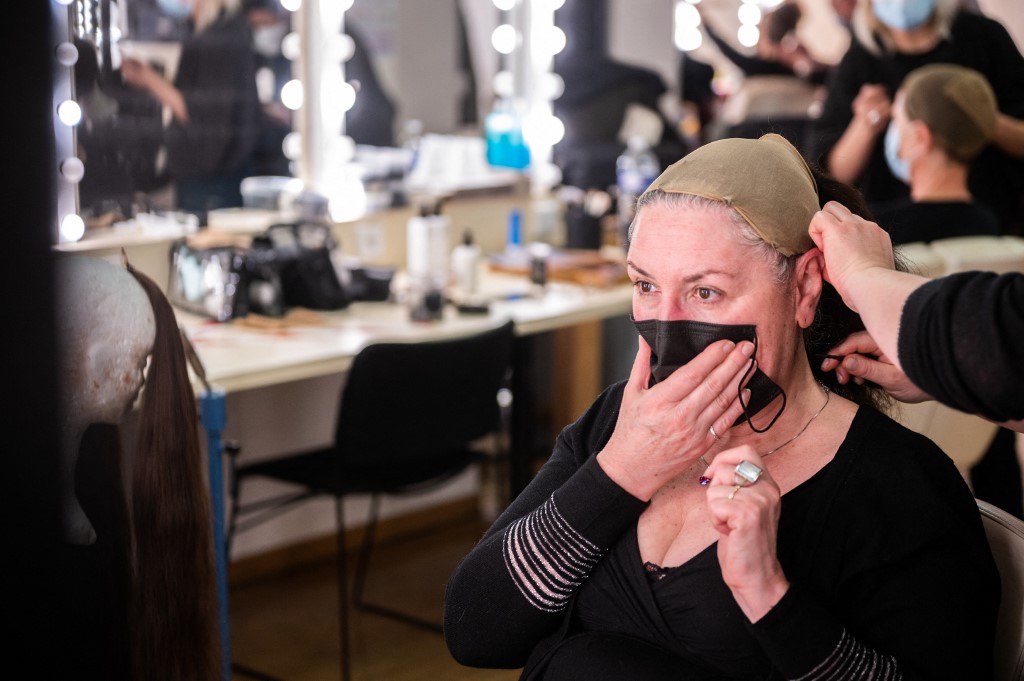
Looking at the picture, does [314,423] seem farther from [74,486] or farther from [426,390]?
[74,486]

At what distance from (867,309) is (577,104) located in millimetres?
3121

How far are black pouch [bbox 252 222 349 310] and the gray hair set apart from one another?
5.24 feet

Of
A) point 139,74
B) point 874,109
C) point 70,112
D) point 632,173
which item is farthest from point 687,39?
point 70,112

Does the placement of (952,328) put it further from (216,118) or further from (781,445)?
(216,118)

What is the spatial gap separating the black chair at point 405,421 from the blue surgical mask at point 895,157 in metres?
1.07

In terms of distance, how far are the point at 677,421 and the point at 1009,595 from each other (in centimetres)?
43

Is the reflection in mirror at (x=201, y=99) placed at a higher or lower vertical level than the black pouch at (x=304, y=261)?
higher

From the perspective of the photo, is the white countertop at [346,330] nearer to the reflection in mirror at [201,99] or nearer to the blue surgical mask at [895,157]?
the reflection in mirror at [201,99]

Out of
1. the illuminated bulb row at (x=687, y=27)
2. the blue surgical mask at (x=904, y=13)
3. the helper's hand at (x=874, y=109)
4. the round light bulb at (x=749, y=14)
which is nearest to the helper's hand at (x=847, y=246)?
the helper's hand at (x=874, y=109)

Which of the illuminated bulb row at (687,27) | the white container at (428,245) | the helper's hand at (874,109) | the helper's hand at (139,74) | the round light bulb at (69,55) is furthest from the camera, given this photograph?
the illuminated bulb row at (687,27)

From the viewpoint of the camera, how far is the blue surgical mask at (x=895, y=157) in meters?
2.86

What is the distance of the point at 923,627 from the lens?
115cm

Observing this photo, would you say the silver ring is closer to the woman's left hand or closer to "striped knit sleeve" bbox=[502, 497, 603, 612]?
the woman's left hand

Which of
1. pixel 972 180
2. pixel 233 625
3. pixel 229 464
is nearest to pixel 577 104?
pixel 972 180
